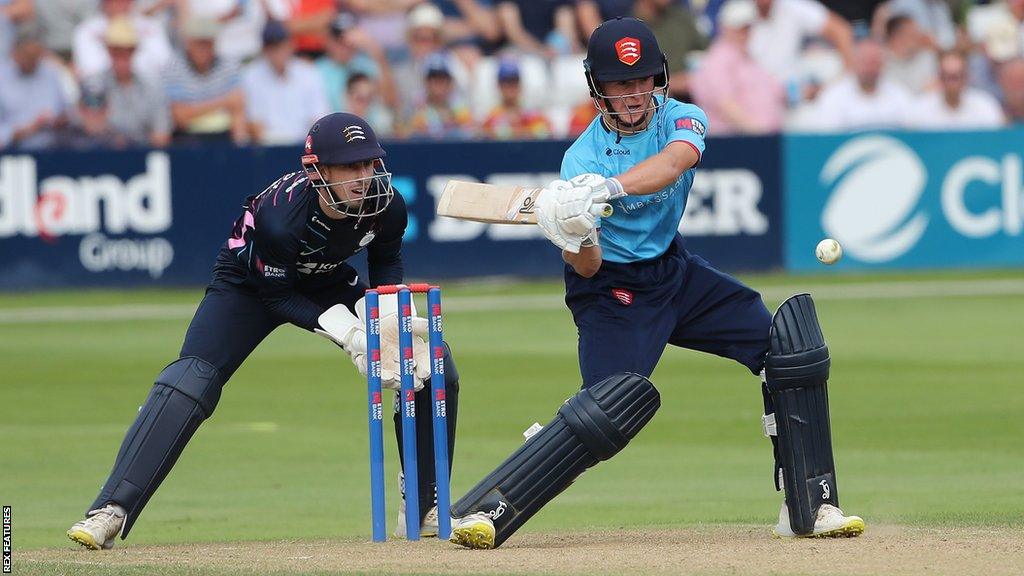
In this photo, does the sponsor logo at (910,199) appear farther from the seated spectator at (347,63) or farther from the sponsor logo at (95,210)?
the sponsor logo at (95,210)

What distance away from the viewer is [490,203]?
609 cm

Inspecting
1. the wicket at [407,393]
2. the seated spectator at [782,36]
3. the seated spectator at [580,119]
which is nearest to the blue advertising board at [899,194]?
the seated spectator at [782,36]

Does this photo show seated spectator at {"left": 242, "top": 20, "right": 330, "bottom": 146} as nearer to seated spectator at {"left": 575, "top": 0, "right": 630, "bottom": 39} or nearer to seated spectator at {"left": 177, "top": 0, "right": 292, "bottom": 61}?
seated spectator at {"left": 177, "top": 0, "right": 292, "bottom": 61}

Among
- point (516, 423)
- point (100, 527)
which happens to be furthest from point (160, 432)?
point (516, 423)

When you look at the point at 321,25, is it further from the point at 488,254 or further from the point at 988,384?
the point at 988,384

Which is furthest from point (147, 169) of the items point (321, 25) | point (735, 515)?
point (735, 515)

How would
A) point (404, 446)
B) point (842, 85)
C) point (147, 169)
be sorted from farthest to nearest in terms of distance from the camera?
point (842, 85) → point (147, 169) → point (404, 446)

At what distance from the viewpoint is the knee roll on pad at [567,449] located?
19.8 feet

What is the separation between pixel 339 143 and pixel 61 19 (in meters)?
13.0

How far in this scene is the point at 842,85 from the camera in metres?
18.1

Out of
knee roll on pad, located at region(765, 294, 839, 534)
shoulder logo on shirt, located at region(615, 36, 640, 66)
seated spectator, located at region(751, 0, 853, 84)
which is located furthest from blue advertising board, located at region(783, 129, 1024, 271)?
shoulder logo on shirt, located at region(615, 36, 640, 66)

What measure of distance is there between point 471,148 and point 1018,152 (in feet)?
18.2

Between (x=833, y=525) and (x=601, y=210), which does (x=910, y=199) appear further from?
(x=601, y=210)

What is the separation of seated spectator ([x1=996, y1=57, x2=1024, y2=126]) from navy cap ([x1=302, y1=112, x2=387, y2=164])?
1406cm
